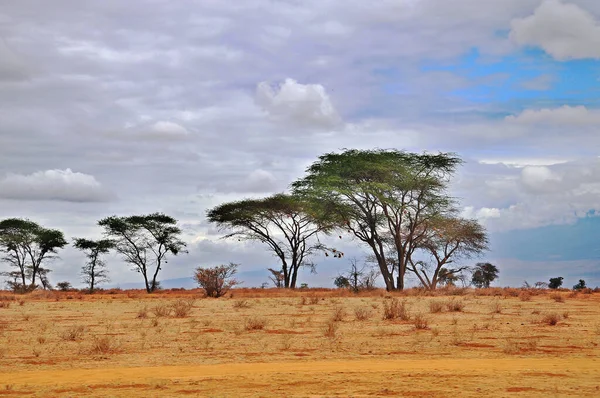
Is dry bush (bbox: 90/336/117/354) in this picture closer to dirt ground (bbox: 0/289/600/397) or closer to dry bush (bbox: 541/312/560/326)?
dirt ground (bbox: 0/289/600/397)

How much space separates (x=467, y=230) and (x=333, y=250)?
1086cm

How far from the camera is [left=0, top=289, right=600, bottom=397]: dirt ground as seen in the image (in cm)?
1238

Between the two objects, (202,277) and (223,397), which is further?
(202,277)

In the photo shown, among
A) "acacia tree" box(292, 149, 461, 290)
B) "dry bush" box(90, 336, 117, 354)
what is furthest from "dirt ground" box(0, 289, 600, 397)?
"acacia tree" box(292, 149, 461, 290)

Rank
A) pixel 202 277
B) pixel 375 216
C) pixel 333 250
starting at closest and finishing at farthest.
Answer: pixel 202 277
pixel 375 216
pixel 333 250

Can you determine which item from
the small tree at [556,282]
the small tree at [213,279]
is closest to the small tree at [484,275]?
the small tree at [556,282]

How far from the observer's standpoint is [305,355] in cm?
1658

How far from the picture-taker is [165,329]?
2252 cm

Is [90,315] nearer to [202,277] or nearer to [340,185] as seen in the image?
[202,277]

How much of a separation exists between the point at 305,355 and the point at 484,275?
5452 centimetres

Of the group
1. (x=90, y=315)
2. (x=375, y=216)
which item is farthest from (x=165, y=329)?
(x=375, y=216)

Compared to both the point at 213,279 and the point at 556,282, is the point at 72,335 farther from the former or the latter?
the point at 556,282

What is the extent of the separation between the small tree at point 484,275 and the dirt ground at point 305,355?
39.9m

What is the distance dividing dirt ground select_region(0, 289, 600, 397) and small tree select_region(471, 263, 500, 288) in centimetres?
3989
